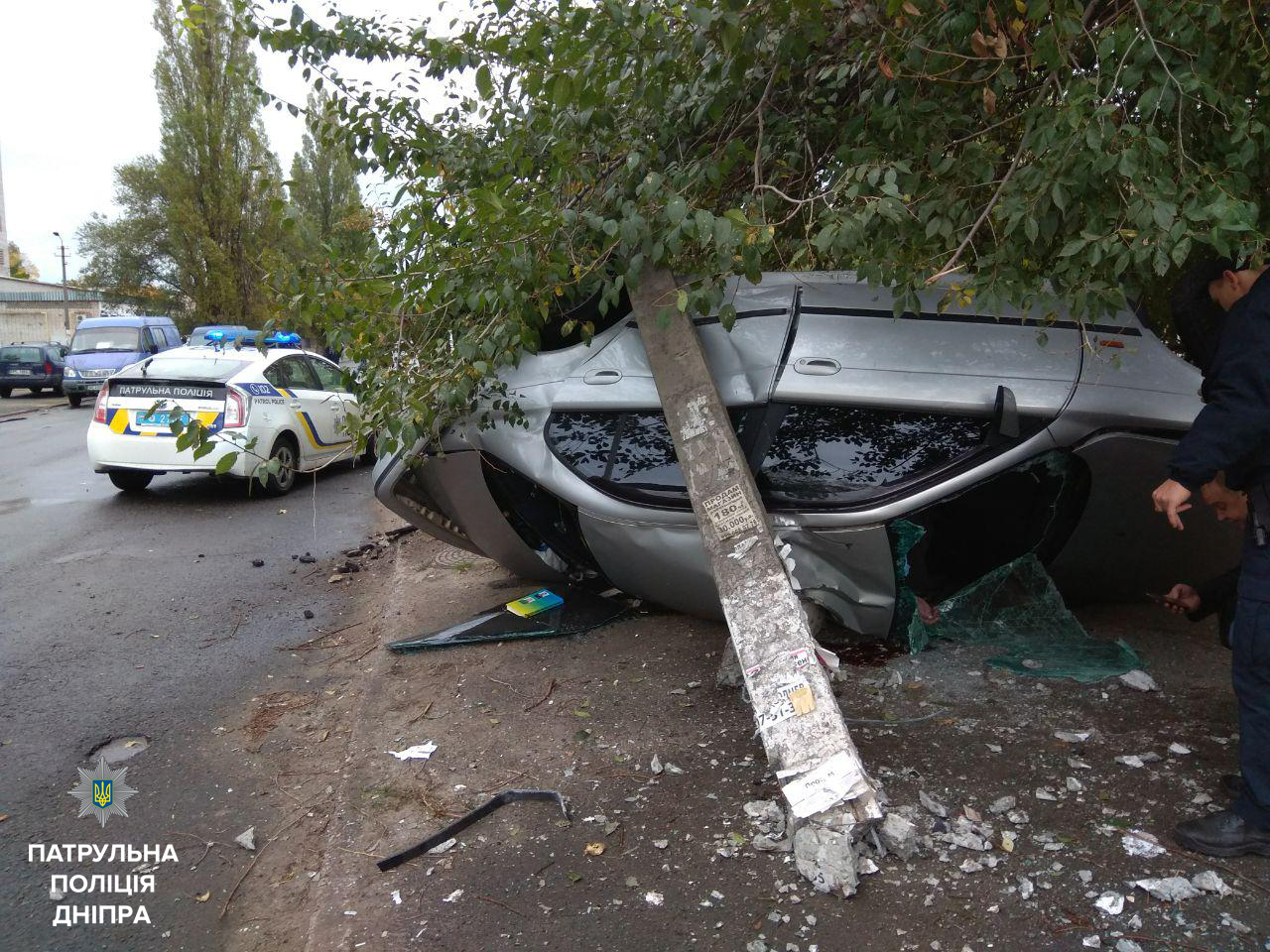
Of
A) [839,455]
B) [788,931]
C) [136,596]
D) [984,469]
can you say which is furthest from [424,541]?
[788,931]

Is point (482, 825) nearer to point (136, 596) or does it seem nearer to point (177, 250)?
point (136, 596)

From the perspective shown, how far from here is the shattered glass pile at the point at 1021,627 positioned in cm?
399

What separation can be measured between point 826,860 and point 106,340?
82.5 ft

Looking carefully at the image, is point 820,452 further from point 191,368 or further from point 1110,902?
point 191,368

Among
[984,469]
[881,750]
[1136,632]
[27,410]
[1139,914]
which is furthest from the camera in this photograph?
A: [27,410]

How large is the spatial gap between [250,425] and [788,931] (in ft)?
27.5

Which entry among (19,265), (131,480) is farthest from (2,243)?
(131,480)

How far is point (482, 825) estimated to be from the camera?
3162 millimetres

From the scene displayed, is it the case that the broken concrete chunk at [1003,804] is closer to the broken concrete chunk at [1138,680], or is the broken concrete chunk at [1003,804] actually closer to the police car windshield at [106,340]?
the broken concrete chunk at [1138,680]

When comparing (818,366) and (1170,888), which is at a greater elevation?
(818,366)

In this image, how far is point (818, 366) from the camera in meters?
3.96

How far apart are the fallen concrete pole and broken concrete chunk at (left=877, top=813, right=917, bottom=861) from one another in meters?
0.10

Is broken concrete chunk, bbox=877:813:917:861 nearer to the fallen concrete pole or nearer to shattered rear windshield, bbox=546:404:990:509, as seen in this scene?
the fallen concrete pole

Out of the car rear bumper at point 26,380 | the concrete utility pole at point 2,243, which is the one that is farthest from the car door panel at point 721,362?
the concrete utility pole at point 2,243
